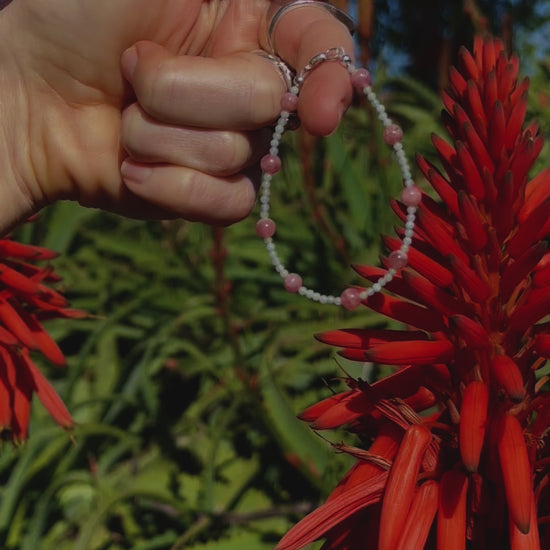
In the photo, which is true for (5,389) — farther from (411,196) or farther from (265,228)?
(411,196)

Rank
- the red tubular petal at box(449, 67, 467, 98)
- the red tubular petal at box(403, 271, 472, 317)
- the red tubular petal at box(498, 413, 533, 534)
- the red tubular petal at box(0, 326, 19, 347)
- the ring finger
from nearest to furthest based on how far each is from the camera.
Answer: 1. the red tubular petal at box(498, 413, 533, 534)
2. the red tubular petal at box(403, 271, 472, 317)
3. the red tubular petal at box(449, 67, 467, 98)
4. the ring finger
5. the red tubular petal at box(0, 326, 19, 347)

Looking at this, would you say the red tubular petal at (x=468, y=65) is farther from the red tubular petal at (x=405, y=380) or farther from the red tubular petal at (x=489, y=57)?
the red tubular petal at (x=405, y=380)

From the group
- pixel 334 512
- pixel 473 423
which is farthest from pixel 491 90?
pixel 334 512

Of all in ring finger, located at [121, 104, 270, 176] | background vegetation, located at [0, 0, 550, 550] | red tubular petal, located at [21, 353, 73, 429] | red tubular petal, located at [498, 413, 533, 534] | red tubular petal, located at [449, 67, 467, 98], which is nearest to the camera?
red tubular petal, located at [498, 413, 533, 534]

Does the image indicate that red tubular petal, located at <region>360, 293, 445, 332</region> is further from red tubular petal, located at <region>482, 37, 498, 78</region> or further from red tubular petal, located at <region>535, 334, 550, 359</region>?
red tubular petal, located at <region>482, 37, 498, 78</region>

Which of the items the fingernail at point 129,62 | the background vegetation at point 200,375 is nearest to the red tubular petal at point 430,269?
the fingernail at point 129,62

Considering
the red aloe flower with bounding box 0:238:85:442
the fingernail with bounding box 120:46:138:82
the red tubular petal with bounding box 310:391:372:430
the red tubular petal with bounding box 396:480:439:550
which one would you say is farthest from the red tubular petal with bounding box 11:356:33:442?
the red tubular petal with bounding box 396:480:439:550

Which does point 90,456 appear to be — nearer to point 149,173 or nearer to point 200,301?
point 200,301

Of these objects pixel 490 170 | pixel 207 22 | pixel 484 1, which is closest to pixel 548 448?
pixel 490 170
